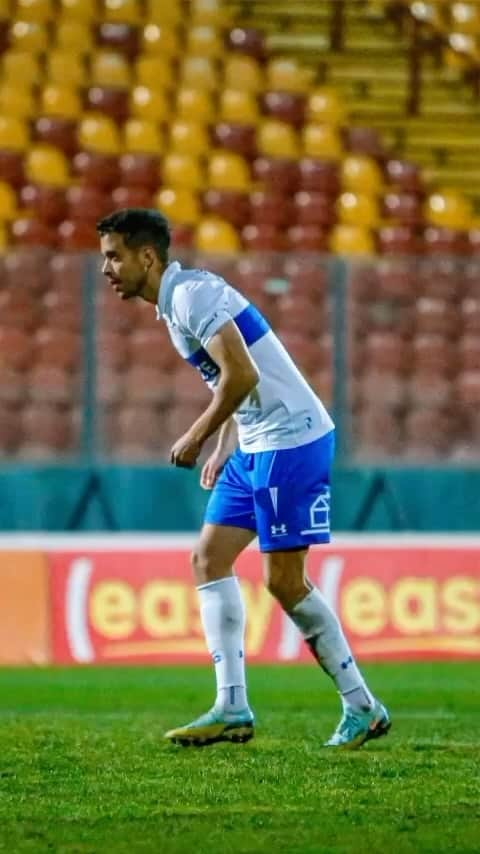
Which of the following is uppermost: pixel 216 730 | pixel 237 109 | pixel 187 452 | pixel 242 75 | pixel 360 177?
pixel 242 75

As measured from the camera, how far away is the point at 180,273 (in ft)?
23.5

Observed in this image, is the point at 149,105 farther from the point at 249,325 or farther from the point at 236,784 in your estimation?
the point at 236,784

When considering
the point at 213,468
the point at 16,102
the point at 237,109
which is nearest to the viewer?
the point at 213,468

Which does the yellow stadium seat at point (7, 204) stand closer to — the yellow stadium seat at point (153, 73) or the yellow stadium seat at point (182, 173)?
the yellow stadium seat at point (182, 173)

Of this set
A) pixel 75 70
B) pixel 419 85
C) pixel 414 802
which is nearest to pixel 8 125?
pixel 75 70

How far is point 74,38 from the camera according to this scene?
19266 millimetres

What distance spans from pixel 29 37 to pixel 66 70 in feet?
2.24

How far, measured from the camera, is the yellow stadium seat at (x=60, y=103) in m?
18.3

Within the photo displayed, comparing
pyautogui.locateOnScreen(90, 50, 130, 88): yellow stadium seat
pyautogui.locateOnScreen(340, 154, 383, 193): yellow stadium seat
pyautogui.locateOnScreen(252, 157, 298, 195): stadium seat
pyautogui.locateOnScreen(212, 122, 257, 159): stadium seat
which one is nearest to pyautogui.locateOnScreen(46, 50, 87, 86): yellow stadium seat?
pyautogui.locateOnScreen(90, 50, 130, 88): yellow stadium seat

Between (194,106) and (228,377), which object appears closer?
(228,377)

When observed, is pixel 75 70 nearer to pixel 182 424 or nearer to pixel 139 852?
pixel 182 424

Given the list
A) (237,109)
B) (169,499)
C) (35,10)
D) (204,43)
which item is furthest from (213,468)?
(35,10)

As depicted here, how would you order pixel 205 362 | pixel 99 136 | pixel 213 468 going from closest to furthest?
pixel 205 362
pixel 213 468
pixel 99 136

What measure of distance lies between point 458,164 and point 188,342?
1252 cm
